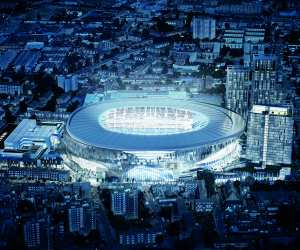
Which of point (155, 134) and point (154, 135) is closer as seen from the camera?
point (154, 135)

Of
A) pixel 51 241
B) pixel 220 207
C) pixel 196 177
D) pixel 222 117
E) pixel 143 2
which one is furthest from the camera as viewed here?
pixel 143 2

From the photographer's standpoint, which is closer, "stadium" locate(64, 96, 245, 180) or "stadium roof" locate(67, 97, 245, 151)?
"stadium" locate(64, 96, 245, 180)

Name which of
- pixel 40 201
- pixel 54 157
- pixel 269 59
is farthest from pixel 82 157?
pixel 269 59

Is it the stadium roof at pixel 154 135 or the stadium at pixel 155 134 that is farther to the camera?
the stadium roof at pixel 154 135

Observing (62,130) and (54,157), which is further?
(62,130)

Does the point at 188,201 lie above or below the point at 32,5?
below

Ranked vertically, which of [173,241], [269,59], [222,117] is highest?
[269,59]

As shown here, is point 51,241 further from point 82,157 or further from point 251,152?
point 251,152

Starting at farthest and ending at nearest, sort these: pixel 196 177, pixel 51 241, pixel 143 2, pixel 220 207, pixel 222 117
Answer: pixel 143 2
pixel 222 117
pixel 196 177
pixel 220 207
pixel 51 241
